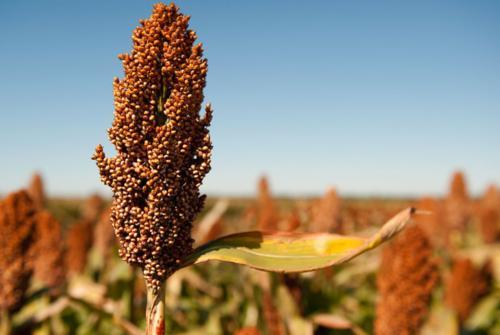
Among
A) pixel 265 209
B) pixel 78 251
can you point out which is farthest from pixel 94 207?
pixel 265 209

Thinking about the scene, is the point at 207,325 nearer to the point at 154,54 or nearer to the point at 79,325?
the point at 79,325

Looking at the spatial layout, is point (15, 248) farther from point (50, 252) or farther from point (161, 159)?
point (161, 159)

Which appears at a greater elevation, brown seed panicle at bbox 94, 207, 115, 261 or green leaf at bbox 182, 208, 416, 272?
green leaf at bbox 182, 208, 416, 272

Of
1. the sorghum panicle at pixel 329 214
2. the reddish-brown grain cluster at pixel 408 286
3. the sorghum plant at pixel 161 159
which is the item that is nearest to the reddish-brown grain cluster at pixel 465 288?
the sorghum panicle at pixel 329 214

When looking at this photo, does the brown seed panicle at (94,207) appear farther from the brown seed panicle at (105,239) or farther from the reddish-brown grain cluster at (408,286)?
the reddish-brown grain cluster at (408,286)

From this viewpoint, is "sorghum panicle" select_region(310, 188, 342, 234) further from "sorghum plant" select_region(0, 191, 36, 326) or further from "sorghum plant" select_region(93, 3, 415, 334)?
"sorghum plant" select_region(93, 3, 415, 334)

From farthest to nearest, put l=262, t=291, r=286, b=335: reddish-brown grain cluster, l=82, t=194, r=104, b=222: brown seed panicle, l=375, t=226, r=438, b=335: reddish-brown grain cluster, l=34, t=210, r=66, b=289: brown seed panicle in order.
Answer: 1. l=82, t=194, r=104, b=222: brown seed panicle
2. l=34, t=210, r=66, b=289: brown seed panicle
3. l=262, t=291, r=286, b=335: reddish-brown grain cluster
4. l=375, t=226, r=438, b=335: reddish-brown grain cluster

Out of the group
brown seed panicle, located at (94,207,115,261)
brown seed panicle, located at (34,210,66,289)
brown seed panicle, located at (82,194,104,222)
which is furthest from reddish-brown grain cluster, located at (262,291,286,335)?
brown seed panicle, located at (82,194,104,222)
